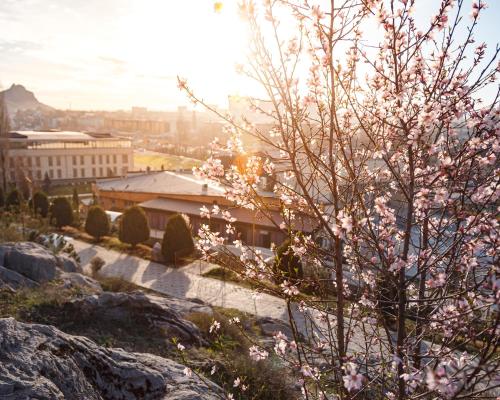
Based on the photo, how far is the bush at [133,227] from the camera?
1933cm

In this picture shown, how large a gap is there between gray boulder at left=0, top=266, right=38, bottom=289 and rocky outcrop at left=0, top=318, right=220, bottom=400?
5.89 metres

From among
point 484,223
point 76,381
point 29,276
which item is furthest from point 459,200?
point 29,276

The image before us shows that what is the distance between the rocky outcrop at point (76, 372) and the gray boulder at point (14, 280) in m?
5.89

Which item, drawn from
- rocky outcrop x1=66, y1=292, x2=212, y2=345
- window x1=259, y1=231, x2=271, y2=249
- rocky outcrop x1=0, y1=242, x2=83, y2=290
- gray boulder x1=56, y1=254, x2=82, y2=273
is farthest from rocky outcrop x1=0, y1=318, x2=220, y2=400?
window x1=259, y1=231, x2=271, y2=249

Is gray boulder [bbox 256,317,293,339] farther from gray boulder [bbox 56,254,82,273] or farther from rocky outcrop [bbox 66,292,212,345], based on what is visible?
gray boulder [bbox 56,254,82,273]

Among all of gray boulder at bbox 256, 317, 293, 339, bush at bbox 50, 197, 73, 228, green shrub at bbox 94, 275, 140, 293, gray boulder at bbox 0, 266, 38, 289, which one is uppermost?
gray boulder at bbox 0, 266, 38, 289

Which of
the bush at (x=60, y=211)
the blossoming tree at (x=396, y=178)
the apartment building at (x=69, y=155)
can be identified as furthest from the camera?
the apartment building at (x=69, y=155)

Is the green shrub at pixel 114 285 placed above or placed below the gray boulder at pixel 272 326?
above

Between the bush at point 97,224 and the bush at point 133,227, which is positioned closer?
the bush at point 133,227

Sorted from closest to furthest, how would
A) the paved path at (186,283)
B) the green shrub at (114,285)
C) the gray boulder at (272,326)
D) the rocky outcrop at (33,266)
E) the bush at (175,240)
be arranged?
the gray boulder at (272,326) < the rocky outcrop at (33,266) < the green shrub at (114,285) < the paved path at (186,283) < the bush at (175,240)

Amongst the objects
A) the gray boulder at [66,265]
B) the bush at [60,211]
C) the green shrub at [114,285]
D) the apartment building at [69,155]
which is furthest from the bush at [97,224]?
the apartment building at [69,155]

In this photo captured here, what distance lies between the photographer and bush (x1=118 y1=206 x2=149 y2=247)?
63.4ft

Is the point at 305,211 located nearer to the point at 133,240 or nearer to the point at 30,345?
the point at 30,345

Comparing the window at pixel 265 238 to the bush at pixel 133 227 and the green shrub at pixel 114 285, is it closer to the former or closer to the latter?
the bush at pixel 133 227
